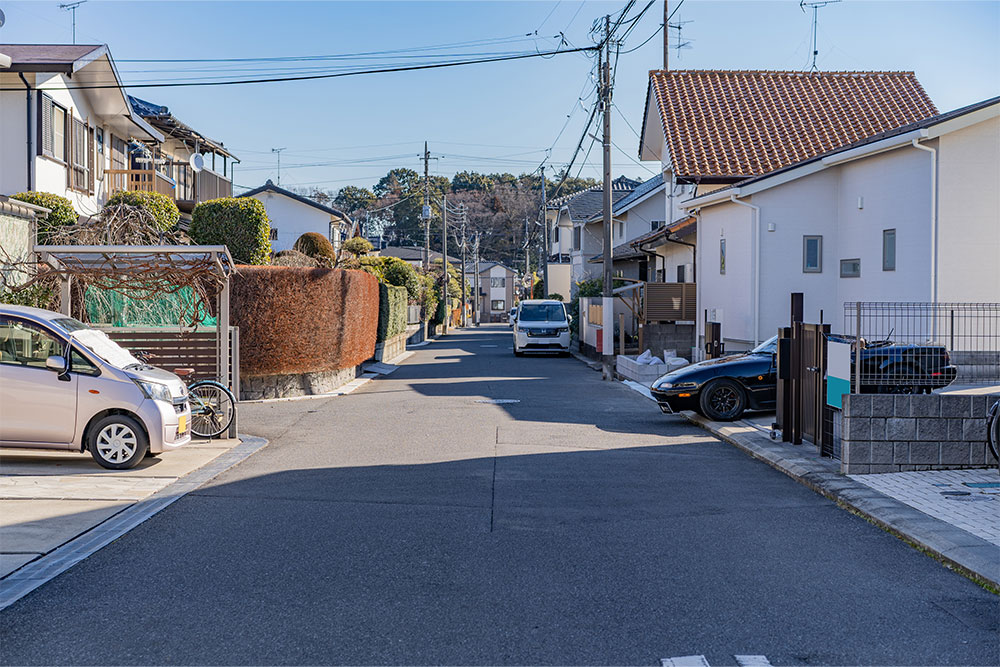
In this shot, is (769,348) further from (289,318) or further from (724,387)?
(289,318)

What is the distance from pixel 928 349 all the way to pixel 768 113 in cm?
2021

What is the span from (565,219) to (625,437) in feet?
163

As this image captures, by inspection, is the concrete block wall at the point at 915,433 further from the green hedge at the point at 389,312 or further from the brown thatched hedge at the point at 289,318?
the green hedge at the point at 389,312

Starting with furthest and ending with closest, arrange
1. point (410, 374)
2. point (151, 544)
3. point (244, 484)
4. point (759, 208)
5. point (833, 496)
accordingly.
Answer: point (410, 374)
point (759, 208)
point (244, 484)
point (833, 496)
point (151, 544)

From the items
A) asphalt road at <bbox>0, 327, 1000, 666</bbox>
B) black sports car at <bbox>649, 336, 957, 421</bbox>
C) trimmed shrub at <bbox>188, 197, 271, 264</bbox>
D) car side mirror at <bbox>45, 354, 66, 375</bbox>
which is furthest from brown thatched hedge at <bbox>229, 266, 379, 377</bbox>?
black sports car at <bbox>649, 336, 957, 421</bbox>

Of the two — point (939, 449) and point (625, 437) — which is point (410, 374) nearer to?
point (625, 437)

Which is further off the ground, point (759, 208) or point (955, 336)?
point (759, 208)

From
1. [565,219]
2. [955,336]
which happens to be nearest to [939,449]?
[955,336]

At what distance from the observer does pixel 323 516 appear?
8102 millimetres

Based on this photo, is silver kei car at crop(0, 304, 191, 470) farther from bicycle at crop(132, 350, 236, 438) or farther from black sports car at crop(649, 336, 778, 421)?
black sports car at crop(649, 336, 778, 421)

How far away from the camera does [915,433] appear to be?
9.80m

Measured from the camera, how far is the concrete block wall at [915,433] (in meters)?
9.74

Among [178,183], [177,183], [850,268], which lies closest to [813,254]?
[850,268]

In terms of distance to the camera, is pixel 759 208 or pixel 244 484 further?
pixel 759 208
